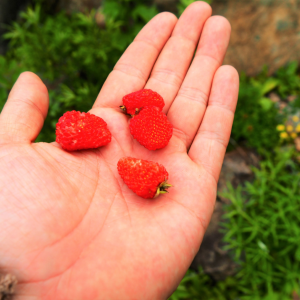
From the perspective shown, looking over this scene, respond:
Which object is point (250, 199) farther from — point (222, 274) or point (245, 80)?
point (245, 80)

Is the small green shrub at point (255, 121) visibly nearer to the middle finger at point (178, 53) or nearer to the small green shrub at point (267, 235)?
the small green shrub at point (267, 235)

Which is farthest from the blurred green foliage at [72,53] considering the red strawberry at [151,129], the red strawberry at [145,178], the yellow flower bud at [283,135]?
the yellow flower bud at [283,135]

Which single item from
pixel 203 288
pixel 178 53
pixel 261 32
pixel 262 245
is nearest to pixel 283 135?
pixel 262 245

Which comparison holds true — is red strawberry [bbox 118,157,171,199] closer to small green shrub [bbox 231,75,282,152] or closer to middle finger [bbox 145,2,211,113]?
middle finger [bbox 145,2,211,113]

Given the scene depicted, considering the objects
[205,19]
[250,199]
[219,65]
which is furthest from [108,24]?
[250,199]

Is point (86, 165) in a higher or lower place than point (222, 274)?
higher

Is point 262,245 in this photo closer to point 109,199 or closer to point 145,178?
point 145,178

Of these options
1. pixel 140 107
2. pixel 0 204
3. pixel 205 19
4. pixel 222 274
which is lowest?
pixel 222 274
